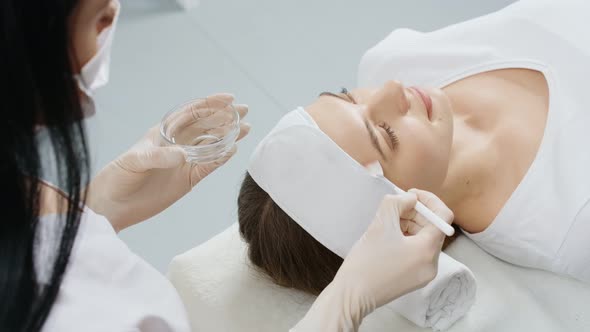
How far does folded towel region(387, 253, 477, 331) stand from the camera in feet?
4.49

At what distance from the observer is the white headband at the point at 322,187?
1.37 m

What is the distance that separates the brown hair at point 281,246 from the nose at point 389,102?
1.01 ft

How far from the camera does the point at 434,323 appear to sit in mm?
1436

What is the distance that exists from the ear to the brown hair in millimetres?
196

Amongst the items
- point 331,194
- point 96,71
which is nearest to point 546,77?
point 331,194

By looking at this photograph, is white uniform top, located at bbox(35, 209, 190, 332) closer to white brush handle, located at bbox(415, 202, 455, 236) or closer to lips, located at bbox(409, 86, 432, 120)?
white brush handle, located at bbox(415, 202, 455, 236)

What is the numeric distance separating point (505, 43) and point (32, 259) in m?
1.34

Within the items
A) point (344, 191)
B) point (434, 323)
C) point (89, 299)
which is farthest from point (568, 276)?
point (89, 299)

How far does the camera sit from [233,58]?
109 inches

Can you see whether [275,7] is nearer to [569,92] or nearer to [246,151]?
[246,151]

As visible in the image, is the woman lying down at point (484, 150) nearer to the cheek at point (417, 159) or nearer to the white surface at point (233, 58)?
the cheek at point (417, 159)

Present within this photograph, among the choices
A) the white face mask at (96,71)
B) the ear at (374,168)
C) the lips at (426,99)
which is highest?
the white face mask at (96,71)

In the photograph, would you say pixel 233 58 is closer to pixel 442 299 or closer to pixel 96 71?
pixel 442 299

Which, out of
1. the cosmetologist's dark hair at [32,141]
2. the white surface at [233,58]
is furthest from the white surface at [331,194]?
the white surface at [233,58]
